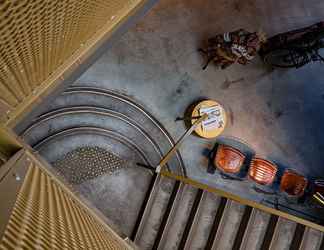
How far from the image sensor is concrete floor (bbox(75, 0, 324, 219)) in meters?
6.45

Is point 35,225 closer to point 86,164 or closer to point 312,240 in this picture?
point 86,164

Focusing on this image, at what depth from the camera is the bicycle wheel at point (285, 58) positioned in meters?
6.88

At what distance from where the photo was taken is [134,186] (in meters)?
6.20

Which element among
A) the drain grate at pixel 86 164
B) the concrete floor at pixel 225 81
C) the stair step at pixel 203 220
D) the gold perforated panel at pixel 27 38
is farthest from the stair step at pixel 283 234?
the gold perforated panel at pixel 27 38

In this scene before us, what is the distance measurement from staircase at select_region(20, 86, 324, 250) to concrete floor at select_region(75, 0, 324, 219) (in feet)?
1.56

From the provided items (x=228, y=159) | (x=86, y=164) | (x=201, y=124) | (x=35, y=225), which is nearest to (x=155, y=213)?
(x=86, y=164)

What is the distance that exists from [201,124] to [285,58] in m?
2.16

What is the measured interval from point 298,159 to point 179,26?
131 inches

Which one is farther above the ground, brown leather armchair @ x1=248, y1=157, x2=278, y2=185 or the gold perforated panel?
brown leather armchair @ x1=248, y1=157, x2=278, y2=185

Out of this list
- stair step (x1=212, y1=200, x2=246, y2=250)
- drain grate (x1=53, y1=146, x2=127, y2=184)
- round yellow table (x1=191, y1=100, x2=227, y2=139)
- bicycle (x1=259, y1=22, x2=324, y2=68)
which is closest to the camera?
stair step (x1=212, y1=200, x2=246, y2=250)

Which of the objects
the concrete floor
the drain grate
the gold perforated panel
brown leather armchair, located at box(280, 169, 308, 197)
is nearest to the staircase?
the drain grate

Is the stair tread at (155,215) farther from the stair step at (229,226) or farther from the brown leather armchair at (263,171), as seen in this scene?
the brown leather armchair at (263,171)

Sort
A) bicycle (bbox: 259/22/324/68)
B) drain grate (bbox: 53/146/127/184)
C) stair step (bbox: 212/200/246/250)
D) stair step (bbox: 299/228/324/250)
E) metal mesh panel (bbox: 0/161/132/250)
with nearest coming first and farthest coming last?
metal mesh panel (bbox: 0/161/132/250)
stair step (bbox: 299/228/324/250)
stair step (bbox: 212/200/246/250)
drain grate (bbox: 53/146/127/184)
bicycle (bbox: 259/22/324/68)

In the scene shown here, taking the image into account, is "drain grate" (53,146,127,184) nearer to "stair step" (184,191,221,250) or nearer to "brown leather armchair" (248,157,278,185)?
"stair step" (184,191,221,250)
